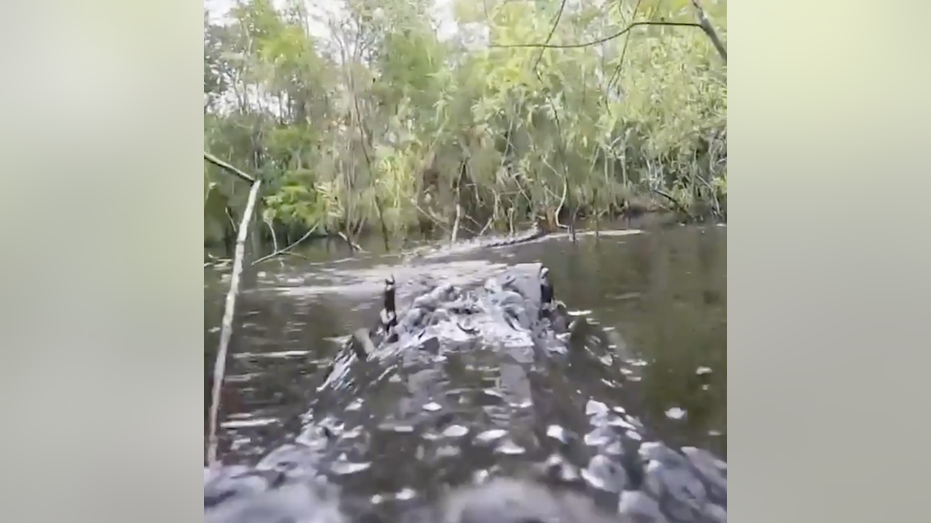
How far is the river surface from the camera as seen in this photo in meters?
1.27

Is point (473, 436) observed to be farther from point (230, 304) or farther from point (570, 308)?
point (230, 304)

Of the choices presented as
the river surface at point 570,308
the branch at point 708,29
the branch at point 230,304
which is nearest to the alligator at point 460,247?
the river surface at point 570,308

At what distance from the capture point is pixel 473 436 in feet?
4.24

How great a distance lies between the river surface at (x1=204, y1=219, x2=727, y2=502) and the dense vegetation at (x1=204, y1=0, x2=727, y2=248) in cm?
7

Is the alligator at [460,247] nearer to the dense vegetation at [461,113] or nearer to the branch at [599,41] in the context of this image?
the dense vegetation at [461,113]

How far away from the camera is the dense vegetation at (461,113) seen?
1.27 m

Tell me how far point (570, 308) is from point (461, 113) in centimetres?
43
